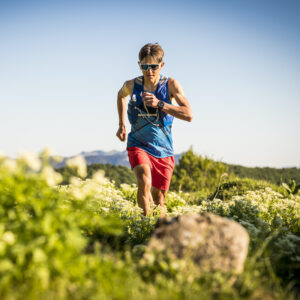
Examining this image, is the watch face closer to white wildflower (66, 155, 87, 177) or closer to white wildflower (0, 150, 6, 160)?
white wildflower (66, 155, 87, 177)

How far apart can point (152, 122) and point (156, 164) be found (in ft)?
2.16

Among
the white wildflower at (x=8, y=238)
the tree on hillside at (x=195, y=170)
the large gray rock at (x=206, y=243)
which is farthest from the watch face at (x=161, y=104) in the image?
the tree on hillside at (x=195, y=170)

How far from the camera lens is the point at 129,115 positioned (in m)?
4.76

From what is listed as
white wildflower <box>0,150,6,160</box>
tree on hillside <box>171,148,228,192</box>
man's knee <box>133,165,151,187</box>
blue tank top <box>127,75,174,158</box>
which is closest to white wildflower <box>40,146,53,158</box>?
white wildflower <box>0,150,6,160</box>

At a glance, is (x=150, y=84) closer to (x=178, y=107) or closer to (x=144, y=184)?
(x=178, y=107)

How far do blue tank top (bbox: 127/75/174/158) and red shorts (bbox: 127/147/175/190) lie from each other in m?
0.08

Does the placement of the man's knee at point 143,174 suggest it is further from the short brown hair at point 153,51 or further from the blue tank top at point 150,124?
the short brown hair at point 153,51

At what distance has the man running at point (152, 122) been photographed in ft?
14.1

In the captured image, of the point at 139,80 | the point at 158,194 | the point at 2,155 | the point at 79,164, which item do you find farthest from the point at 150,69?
the point at 2,155

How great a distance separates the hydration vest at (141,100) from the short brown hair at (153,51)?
1.17 ft

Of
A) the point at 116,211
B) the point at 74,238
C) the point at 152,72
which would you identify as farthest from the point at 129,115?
the point at 74,238

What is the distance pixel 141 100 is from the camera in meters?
4.64

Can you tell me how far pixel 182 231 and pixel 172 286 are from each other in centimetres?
47

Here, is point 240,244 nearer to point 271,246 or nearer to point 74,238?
point 271,246
